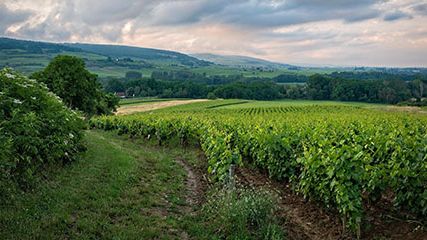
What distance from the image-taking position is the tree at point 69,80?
4831 centimetres

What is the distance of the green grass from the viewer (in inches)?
304

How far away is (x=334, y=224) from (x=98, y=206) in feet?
18.8

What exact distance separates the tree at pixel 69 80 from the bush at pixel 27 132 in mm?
35337

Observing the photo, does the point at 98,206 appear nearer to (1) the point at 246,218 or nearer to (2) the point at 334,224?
(1) the point at 246,218

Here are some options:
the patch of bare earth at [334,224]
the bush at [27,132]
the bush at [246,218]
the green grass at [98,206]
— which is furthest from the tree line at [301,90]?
the bush at [246,218]

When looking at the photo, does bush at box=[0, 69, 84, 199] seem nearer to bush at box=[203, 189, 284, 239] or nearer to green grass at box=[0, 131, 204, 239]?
green grass at box=[0, 131, 204, 239]

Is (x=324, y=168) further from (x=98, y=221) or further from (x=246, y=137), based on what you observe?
(x=246, y=137)

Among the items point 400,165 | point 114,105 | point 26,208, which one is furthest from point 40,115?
point 114,105

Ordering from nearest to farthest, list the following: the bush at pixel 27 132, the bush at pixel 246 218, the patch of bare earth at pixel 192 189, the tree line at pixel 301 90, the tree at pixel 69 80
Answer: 1. the bush at pixel 246 218
2. the bush at pixel 27 132
3. the patch of bare earth at pixel 192 189
4. the tree at pixel 69 80
5. the tree line at pixel 301 90

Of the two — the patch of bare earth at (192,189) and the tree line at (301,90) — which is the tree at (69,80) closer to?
the patch of bare earth at (192,189)

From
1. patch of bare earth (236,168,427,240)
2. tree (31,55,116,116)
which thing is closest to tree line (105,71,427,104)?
tree (31,55,116,116)

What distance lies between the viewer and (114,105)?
70812 mm

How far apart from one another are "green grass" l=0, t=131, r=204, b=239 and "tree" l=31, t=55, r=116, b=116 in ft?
121

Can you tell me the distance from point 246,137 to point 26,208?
34.7ft
